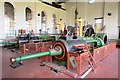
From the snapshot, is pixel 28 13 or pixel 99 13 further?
pixel 99 13

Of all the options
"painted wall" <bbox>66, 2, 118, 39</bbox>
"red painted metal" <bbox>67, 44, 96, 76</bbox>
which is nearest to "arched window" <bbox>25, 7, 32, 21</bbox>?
"painted wall" <bbox>66, 2, 118, 39</bbox>

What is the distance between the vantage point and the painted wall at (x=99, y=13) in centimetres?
1168

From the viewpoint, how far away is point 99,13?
12.9m

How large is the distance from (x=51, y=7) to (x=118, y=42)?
24.3ft

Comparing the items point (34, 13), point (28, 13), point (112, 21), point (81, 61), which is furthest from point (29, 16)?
point (81, 61)

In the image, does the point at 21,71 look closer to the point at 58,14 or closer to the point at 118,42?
the point at 118,42

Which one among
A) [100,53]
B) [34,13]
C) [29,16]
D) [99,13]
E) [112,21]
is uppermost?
[99,13]

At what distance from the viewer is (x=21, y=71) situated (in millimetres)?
3562

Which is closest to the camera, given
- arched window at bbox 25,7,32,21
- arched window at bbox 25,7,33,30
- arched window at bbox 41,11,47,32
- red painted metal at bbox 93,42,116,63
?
red painted metal at bbox 93,42,116,63

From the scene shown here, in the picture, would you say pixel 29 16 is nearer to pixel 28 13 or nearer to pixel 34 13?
pixel 28 13

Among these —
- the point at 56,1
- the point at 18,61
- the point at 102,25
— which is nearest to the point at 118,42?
the point at 102,25

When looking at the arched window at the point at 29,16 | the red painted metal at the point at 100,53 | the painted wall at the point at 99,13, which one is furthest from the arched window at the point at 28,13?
the red painted metal at the point at 100,53

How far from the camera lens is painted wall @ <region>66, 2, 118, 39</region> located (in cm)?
1168

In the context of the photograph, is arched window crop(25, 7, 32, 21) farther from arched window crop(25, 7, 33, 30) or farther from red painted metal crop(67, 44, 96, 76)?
red painted metal crop(67, 44, 96, 76)
